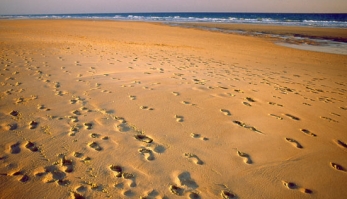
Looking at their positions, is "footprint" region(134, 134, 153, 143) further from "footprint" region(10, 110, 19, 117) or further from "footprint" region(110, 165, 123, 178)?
"footprint" region(10, 110, 19, 117)

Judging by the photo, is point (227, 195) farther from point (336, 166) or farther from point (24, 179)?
point (24, 179)

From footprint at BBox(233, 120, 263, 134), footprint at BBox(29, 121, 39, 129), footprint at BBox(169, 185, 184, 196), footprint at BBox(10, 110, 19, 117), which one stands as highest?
footprint at BBox(10, 110, 19, 117)

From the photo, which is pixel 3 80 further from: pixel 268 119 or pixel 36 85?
pixel 268 119

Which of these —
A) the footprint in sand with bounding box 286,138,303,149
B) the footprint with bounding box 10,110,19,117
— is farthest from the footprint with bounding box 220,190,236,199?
the footprint with bounding box 10,110,19,117

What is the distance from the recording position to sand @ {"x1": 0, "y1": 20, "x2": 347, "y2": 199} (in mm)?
2471

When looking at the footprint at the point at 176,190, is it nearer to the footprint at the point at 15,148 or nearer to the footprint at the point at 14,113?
the footprint at the point at 15,148

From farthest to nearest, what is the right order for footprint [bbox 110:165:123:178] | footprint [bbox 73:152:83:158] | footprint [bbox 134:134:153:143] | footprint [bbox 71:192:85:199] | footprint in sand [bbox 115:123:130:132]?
footprint in sand [bbox 115:123:130:132] → footprint [bbox 134:134:153:143] → footprint [bbox 73:152:83:158] → footprint [bbox 110:165:123:178] → footprint [bbox 71:192:85:199]

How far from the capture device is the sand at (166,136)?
2471mm

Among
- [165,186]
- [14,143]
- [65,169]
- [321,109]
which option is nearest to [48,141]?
[14,143]

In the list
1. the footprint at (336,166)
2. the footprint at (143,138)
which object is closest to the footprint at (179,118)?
the footprint at (143,138)

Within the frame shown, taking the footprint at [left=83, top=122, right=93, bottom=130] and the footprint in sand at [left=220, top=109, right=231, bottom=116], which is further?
the footprint in sand at [left=220, top=109, right=231, bottom=116]

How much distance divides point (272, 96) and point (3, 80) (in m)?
7.24

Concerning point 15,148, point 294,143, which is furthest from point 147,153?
point 294,143

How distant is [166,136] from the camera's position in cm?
345
